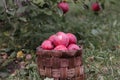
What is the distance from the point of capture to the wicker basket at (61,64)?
9.82 feet

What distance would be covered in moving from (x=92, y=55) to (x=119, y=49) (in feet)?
1.40

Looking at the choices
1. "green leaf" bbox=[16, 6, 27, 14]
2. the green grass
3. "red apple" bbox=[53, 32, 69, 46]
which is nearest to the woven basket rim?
"red apple" bbox=[53, 32, 69, 46]

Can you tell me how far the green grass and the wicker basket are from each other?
0.63ft

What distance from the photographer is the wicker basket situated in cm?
299

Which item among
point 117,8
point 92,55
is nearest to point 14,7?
point 92,55

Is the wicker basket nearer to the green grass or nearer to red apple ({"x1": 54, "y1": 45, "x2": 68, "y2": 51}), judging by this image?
red apple ({"x1": 54, "y1": 45, "x2": 68, "y2": 51})

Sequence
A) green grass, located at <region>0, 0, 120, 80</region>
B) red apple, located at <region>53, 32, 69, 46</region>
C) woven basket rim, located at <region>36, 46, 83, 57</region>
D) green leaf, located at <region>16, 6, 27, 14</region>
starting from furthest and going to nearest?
green leaf, located at <region>16, 6, 27, 14</region>
green grass, located at <region>0, 0, 120, 80</region>
red apple, located at <region>53, 32, 69, 46</region>
woven basket rim, located at <region>36, 46, 83, 57</region>

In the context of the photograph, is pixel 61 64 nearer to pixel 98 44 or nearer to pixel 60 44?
pixel 60 44

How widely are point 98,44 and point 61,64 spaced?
149cm

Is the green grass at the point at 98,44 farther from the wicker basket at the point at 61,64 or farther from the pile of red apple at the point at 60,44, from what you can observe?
the pile of red apple at the point at 60,44

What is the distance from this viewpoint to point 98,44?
4.42m

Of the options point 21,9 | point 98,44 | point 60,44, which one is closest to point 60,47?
point 60,44

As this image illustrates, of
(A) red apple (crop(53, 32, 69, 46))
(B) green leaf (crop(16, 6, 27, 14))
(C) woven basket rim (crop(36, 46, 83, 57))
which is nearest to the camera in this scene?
(C) woven basket rim (crop(36, 46, 83, 57))

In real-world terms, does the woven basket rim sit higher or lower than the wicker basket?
higher
